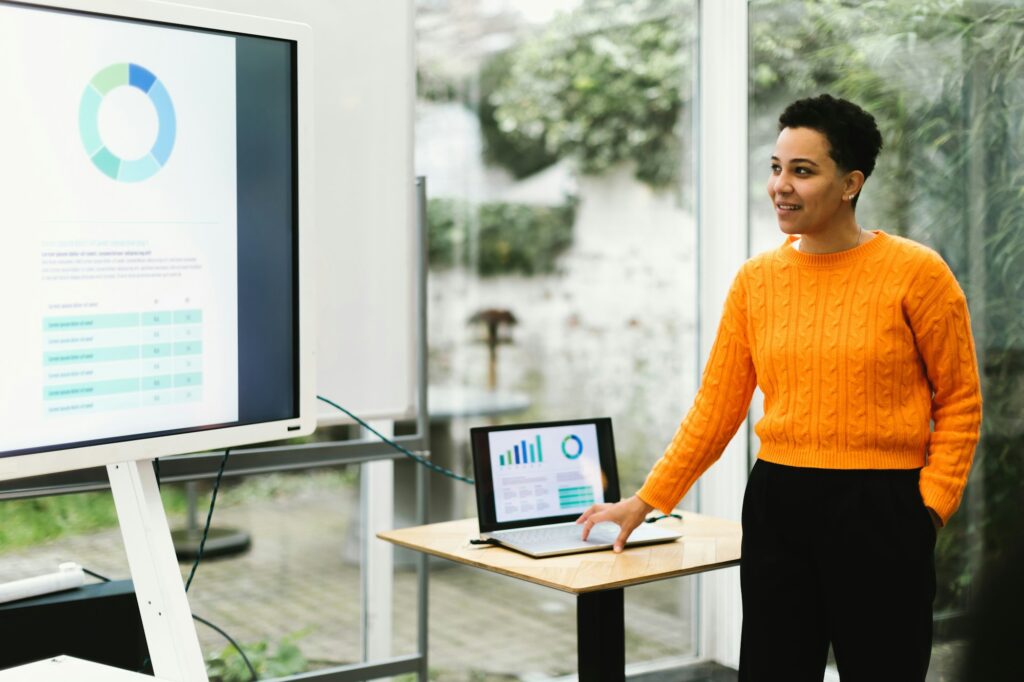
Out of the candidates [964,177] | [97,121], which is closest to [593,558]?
[97,121]

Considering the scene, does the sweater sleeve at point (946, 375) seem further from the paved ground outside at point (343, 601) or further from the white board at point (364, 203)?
the white board at point (364, 203)

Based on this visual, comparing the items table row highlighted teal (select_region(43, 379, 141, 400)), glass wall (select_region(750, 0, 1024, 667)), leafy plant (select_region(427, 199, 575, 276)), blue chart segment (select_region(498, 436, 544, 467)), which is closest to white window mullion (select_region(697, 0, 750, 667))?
glass wall (select_region(750, 0, 1024, 667))

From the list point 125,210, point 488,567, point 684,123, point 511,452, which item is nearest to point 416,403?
point 511,452

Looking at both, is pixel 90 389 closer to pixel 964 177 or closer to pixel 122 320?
pixel 122 320

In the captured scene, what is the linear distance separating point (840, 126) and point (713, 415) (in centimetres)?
60

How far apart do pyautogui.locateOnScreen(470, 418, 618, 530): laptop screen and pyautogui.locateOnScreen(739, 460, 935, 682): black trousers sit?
43 cm

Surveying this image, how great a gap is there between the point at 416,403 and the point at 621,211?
1.32 m

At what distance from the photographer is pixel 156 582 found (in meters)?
1.63

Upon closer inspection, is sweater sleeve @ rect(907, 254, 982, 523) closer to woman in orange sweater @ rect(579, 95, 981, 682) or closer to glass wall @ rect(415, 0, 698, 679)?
woman in orange sweater @ rect(579, 95, 981, 682)

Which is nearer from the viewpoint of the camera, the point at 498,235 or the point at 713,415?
the point at 713,415

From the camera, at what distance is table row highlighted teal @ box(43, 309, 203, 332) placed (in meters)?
1.52

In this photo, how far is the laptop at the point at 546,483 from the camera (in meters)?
2.20

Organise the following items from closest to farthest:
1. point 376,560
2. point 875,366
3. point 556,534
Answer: point 875,366
point 556,534
point 376,560

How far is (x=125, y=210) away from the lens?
1.60m
